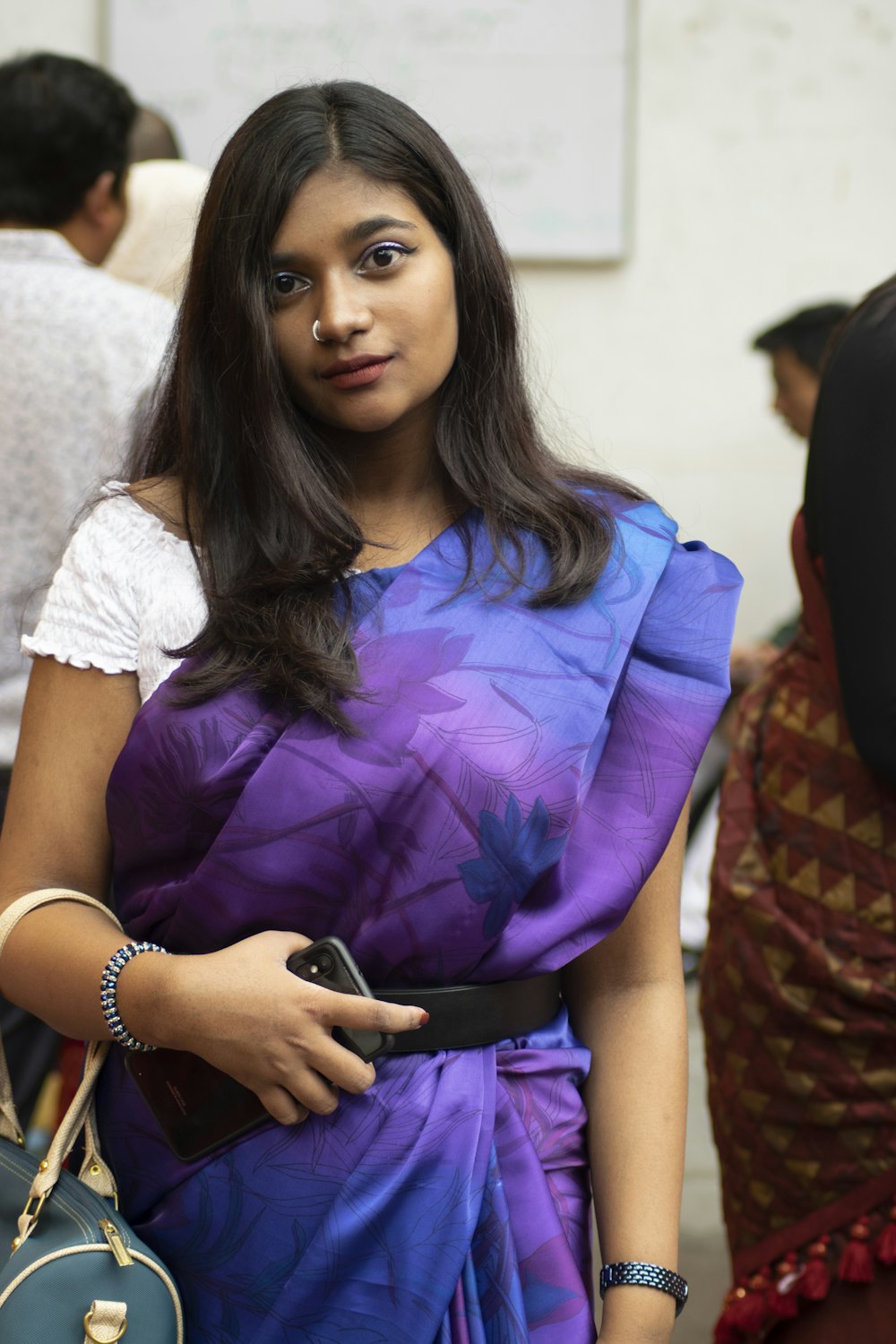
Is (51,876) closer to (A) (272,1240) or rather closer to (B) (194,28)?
(A) (272,1240)

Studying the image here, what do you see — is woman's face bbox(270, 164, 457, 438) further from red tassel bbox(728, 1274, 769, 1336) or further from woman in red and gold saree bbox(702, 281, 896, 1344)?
red tassel bbox(728, 1274, 769, 1336)

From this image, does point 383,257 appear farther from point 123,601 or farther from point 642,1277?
point 642,1277

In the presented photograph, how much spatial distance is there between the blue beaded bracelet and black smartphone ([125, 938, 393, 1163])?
4 cm

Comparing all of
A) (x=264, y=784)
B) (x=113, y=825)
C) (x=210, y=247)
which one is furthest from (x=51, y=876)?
(x=210, y=247)

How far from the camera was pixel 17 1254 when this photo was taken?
3.78 feet

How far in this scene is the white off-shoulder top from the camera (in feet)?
4.32

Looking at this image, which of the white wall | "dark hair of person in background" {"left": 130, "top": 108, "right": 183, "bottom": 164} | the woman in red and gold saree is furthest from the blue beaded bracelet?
the white wall

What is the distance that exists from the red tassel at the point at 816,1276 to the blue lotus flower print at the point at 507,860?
0.80 metres

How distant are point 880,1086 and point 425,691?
862mm

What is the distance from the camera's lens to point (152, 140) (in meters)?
3.58

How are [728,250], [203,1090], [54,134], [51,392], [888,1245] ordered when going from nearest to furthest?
1. [203,1090]
2. [888,1245]
3. [51,392]
4. [54,134]
5. [728,250]

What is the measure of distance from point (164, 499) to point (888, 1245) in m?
1.14

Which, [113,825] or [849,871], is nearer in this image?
[113,825]

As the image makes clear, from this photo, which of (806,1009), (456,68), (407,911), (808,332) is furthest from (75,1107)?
(456,68)
